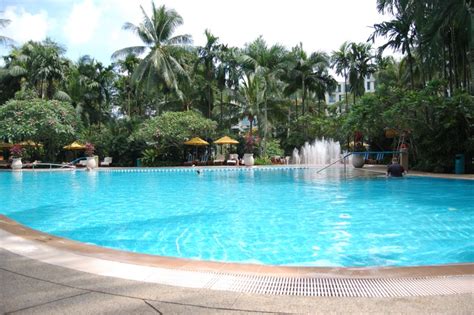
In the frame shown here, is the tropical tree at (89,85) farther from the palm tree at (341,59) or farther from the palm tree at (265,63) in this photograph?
the palm tree at (341,59)

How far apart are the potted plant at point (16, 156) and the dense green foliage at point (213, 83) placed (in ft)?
3.12

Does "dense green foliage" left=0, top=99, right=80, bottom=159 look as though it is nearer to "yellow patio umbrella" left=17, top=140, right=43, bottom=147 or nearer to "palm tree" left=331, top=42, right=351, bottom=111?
"yellow patio umbrella" left=17, top=140, right=43, bottom=147

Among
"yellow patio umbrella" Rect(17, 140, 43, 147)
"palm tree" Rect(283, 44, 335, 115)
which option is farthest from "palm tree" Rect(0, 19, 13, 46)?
"palm tree" Rect(283, 44, 335, 115)

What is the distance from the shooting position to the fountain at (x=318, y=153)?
34.1 meters

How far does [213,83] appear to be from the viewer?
37.0 meters

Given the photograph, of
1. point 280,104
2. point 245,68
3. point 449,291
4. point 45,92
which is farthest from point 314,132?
point 449,291

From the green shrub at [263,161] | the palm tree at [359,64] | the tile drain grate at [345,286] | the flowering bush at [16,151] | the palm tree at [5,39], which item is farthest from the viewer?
the palm tree at [359,64]

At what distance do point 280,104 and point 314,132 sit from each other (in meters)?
5.51

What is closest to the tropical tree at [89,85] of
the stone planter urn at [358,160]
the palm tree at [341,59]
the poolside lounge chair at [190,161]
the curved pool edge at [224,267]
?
the poolside lounge chair at [190,161]

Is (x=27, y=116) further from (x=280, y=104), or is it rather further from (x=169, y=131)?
(x=280, y=104)

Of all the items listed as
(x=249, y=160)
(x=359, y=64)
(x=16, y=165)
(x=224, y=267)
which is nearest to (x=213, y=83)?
(x=249, y=160)

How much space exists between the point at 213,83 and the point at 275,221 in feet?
95.2

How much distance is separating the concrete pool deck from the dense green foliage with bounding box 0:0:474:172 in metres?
17.5

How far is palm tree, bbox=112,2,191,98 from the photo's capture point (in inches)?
1271
